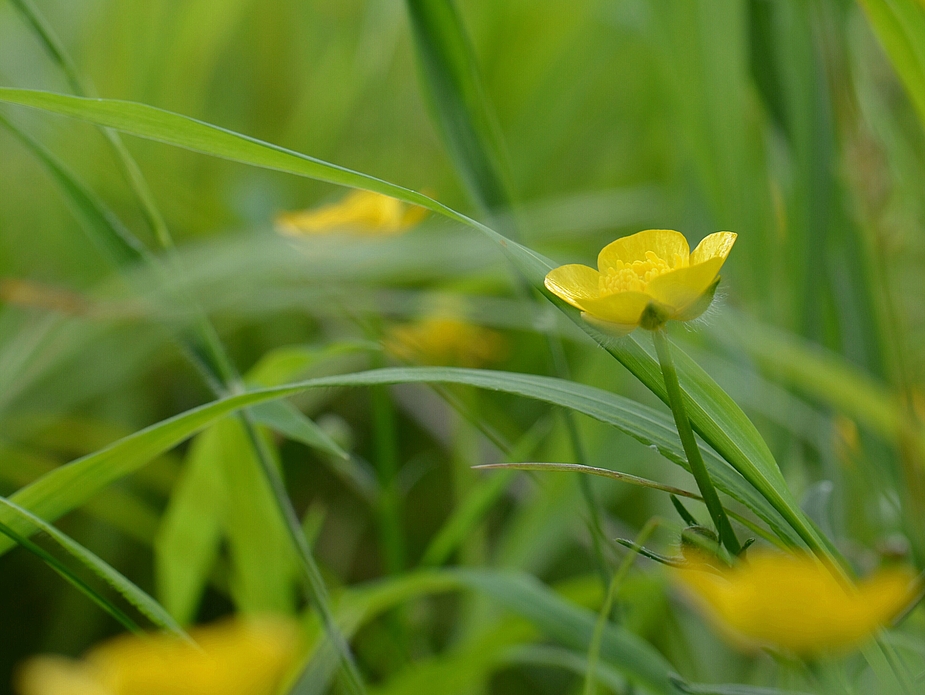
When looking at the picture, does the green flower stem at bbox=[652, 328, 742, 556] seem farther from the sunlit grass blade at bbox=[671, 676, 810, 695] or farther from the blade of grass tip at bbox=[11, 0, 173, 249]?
the blade of grass tip at bbox=[11, 0, 173, 249]

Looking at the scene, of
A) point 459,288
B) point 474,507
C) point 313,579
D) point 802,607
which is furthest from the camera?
point 459,288

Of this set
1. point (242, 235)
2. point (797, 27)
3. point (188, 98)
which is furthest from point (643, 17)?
point (188, 98)

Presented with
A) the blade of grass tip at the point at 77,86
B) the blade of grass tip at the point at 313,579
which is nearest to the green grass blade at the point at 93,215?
the blade of grass tip at the point at 77,86

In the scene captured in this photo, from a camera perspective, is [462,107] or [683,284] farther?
[462,107]

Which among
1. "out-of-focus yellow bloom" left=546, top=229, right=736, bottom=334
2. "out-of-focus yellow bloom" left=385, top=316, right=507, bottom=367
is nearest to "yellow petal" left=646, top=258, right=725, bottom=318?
"out-of-focus yellow bloom" left=546, top=229, right=736, bottom=334

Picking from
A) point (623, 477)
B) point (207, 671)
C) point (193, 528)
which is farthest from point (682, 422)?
point (193, 528)

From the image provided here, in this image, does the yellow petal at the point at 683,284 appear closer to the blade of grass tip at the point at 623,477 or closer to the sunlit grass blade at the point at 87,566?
the blade of grass tip at the point at 623,477

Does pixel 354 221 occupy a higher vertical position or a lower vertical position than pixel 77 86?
lower

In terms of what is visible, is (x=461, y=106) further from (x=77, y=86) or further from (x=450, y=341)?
(x=450, y=341)
